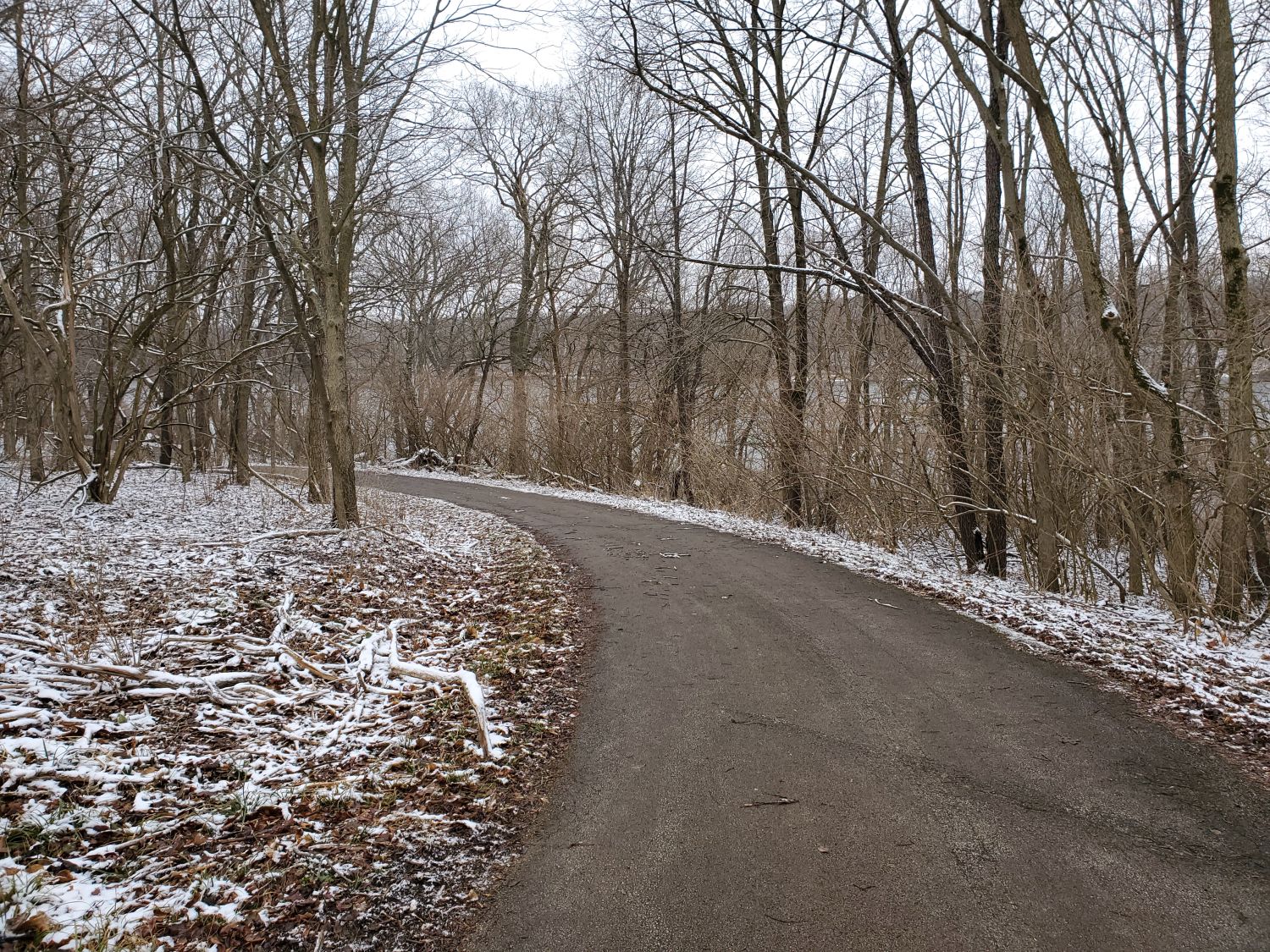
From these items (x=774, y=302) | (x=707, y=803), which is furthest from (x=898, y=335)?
(x=707, y=803)

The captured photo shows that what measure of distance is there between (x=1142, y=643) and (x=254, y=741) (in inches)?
257

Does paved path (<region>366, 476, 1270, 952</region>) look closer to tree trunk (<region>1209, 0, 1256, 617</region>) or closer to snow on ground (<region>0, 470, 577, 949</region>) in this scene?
snow on ground (<region>0, 470, 577, 949</region>)

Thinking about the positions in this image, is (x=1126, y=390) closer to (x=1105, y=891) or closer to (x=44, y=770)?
(x=1105, y=891)

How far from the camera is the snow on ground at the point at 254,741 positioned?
2.58m

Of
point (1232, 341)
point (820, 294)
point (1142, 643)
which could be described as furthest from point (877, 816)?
point (820, 294)

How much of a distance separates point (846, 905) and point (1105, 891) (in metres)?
0.99

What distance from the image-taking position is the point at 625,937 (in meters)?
2.45

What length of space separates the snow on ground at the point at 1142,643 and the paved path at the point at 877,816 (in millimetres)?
349

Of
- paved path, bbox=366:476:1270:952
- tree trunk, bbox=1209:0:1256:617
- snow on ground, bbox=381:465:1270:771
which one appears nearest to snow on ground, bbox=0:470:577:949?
paved path, bbox=366:476:1270:952

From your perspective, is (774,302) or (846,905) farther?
(774,302)

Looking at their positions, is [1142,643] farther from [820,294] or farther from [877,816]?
[820,294]

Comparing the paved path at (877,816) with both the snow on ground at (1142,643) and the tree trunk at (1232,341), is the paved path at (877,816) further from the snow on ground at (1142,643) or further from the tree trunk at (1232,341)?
the tree trunk at (1232,341)

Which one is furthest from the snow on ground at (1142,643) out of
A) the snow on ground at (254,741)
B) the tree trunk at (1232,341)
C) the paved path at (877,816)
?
the snow on ground at (254,741)

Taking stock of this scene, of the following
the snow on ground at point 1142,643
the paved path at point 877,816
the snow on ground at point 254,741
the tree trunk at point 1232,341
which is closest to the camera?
the paved path at point 877,816
